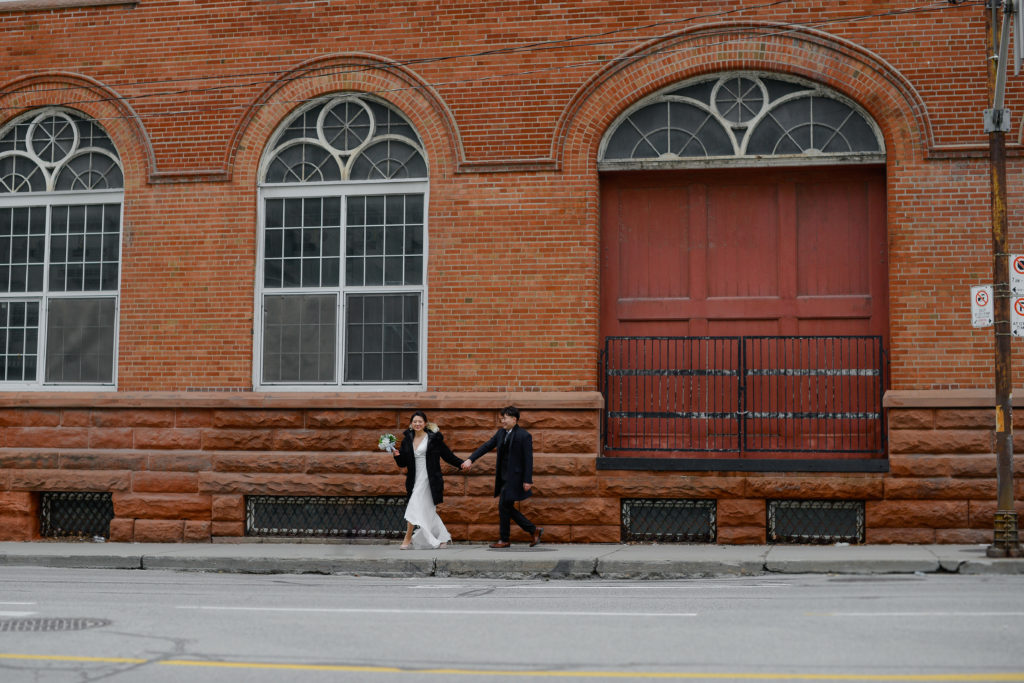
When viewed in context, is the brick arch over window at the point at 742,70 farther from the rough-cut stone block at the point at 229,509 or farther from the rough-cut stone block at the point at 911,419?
the rough-cut stone block at the point at 229,509

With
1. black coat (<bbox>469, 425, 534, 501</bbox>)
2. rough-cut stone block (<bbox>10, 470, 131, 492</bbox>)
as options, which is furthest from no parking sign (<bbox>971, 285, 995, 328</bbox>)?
rough-cut stone block (<bbox>10, 470, 131, 492</bbox>)

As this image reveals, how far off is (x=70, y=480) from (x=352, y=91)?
20.5 feet

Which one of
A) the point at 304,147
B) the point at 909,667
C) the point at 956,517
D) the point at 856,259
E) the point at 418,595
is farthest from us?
the point at 304,147

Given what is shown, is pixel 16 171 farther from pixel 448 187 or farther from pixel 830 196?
pixel 830 196

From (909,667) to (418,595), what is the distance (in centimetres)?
502

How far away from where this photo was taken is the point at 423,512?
14445mm

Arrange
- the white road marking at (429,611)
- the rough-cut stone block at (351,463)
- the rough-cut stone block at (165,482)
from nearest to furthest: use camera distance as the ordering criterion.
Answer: the white road marking at (429,611) → the rough-cut stone block at (351,463) → the rough-cut stone block at (165,482)

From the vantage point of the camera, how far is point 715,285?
15422 mm

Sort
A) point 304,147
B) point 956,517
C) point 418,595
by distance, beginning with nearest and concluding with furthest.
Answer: point 418,595, point 956,517, point 304,147

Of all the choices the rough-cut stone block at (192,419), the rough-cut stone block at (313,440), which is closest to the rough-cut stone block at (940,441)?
the rough-cut stone block at (313,440)

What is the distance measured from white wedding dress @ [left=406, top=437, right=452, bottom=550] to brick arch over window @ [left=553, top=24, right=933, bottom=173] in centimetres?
404

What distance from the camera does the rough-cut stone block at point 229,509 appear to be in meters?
15.7

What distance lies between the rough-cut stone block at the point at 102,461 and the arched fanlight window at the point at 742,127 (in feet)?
23.3

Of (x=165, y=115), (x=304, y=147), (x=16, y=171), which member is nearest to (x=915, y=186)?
(x=304, y=147)
